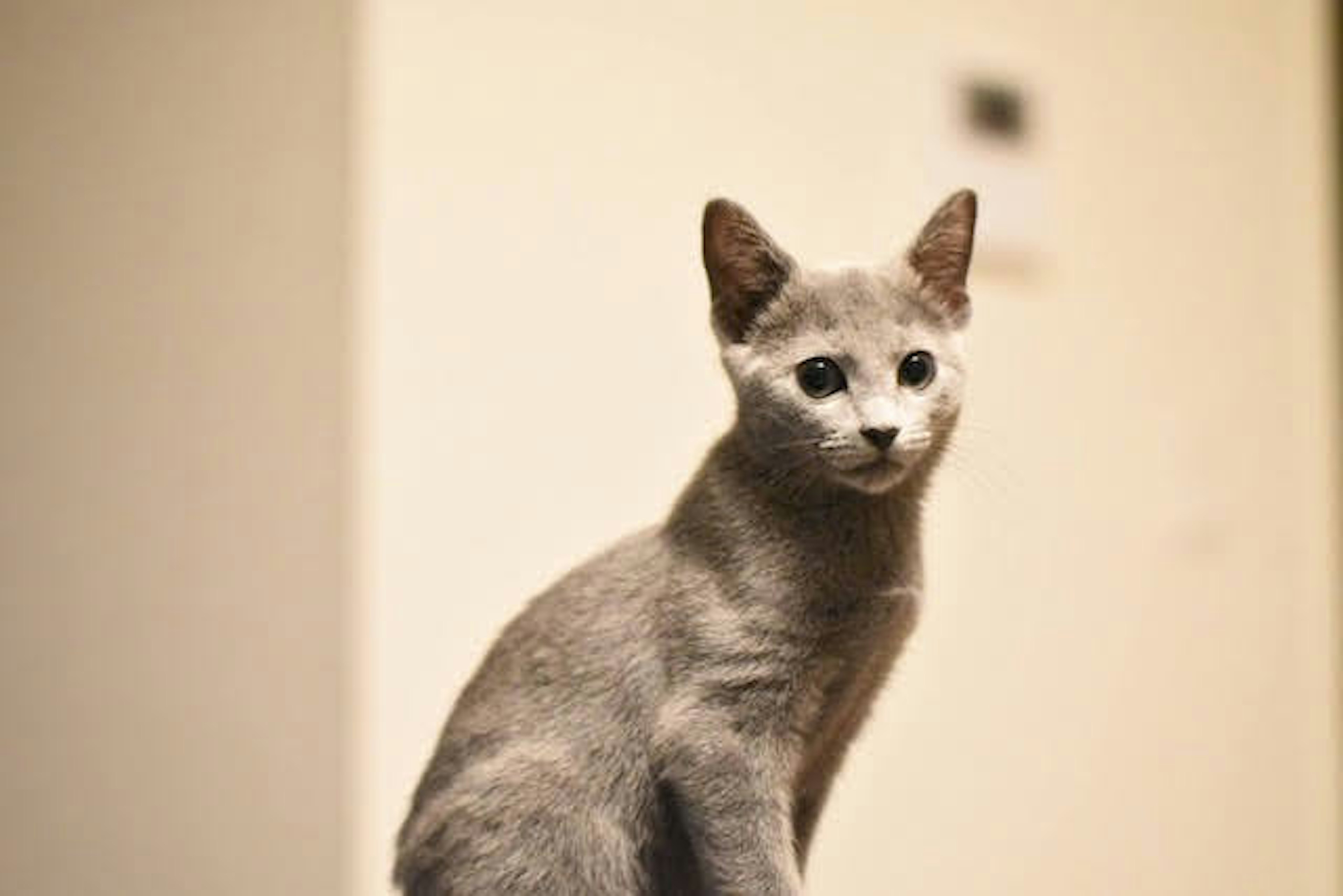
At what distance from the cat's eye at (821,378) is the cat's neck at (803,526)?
57 mm

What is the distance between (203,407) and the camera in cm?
148

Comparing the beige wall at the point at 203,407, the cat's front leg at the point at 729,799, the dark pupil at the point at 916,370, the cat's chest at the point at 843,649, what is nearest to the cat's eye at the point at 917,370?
the dark pupil at the point at 916,370

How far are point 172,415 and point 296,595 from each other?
0.78ft

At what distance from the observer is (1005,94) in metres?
1.80

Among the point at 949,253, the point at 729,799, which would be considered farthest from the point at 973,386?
the point at 729,799

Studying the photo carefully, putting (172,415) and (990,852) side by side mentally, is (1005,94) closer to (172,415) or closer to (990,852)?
(990,852)

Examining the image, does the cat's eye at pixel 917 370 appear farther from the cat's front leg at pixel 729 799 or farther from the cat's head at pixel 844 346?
the cat's front leg at pixel 729 799

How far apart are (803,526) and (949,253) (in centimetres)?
21

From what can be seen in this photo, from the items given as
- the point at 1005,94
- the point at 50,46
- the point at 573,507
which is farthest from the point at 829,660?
the point at 1005,94

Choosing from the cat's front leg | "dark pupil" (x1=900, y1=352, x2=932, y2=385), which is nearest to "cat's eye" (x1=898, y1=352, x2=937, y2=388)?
"dark pupil" (x1=900, y1=352, x2=932, y2=385)

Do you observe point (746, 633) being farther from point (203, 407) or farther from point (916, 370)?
point (203, 407)

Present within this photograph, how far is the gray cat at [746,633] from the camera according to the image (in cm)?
85

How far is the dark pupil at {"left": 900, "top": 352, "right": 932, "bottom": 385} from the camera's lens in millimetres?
878

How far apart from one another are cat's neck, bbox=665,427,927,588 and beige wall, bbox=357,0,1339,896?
5.6 inches
